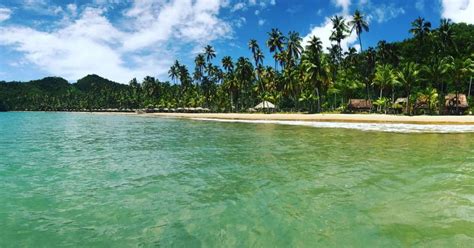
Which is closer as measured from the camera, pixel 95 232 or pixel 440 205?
pixel 95 232

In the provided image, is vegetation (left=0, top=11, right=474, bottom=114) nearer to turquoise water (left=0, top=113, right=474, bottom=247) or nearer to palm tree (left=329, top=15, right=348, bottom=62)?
palm tree (left=329, top=15, right=348, bottom=62)

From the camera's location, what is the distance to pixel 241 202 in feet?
30.1

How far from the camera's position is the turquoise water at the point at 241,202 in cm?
677

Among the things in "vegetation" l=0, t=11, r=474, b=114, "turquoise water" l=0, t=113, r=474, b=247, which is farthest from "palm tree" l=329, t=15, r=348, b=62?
"turquoise water" l=0, t=113, r=474, b=247

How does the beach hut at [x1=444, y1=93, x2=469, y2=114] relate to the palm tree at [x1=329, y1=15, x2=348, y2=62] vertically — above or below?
below

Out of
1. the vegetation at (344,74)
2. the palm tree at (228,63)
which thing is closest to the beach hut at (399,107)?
the vegetation at (344,74)

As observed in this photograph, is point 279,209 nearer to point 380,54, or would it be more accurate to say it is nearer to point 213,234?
point 213,234

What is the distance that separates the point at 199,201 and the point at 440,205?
5843mm

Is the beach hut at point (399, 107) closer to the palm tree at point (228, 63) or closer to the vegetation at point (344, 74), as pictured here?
the vegetation at point (344, 74)

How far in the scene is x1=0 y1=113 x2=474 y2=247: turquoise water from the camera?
22.2ft

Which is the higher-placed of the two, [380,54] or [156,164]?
[380,54]

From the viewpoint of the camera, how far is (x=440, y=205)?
8.58 m

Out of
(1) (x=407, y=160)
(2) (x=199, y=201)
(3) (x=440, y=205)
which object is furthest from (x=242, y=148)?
(3) (x=440, y=205)

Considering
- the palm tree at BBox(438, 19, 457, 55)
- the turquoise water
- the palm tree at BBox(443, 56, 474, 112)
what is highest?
the palm tree at BBox(438, 19, 457, 55)
